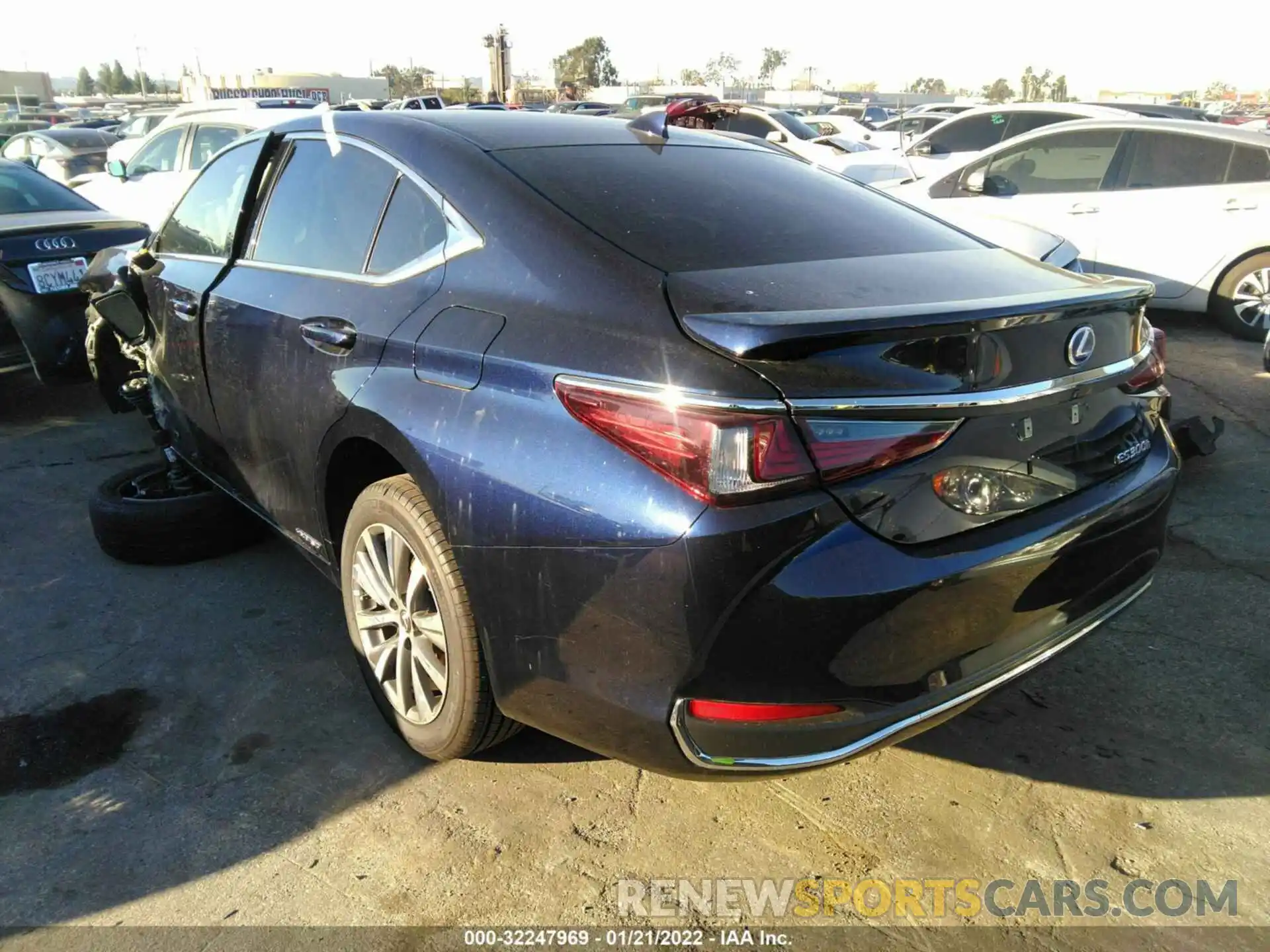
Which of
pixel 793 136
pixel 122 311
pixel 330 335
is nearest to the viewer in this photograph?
pixel 330 335

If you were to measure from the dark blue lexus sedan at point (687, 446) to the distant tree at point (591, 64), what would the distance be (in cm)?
7675

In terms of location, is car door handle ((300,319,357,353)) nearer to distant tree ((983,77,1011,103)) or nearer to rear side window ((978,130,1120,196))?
rear side window ((978,130,1120,196))

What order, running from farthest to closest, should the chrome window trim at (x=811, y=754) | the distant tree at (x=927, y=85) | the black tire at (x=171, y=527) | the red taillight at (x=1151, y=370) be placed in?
the distant tree at (x=927, y=85), the black tire at (x=171, y=527), the red taillight at (x=1151, y=370), the chrome window trim at (x=811, y=754)

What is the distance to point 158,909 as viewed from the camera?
2.27m

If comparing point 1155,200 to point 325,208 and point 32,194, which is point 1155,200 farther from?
point 32,194

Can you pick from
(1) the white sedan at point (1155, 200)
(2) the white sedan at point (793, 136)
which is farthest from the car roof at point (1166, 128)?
(2) the white sedan at point (793, 136)

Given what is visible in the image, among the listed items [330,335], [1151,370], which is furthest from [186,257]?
[1151,370]

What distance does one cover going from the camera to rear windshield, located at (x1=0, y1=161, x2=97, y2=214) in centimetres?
644

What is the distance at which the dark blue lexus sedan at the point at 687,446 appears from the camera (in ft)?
6.34

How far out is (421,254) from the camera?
2.69 metres

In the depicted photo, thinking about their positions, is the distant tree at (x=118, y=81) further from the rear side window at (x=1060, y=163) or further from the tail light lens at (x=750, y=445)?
the tail light lens at (x=750, y=445)

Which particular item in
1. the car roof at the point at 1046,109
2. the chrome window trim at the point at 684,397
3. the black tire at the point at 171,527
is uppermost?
the car roof at the point at 1046,109

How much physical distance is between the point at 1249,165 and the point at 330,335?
752cm

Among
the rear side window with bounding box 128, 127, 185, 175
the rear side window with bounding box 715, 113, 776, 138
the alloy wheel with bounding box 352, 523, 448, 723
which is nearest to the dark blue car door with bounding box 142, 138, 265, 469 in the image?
the alloy wheel with bounding box 352, 523, 448, 723
